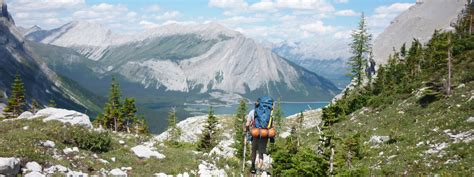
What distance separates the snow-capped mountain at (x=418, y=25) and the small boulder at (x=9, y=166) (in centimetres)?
9824

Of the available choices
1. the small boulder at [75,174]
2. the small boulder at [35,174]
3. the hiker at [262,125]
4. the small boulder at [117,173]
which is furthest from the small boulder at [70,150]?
the hiker at [262,125]

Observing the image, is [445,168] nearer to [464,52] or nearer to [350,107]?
[464,52]

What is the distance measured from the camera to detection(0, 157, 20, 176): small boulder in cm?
1305

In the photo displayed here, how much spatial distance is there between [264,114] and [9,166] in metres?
9.50

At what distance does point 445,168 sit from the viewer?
53.1 ft

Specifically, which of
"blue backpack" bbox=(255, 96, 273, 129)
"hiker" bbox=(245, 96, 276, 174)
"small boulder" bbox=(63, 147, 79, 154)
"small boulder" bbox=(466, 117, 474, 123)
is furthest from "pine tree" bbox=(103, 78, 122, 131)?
"blue backpack" bbox=(255, 96, 273, 129)

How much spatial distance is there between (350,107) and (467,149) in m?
39.3

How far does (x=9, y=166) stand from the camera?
1328cm

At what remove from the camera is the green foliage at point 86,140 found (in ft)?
63.1

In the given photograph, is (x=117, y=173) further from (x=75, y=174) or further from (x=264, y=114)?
(x=264, y=114)

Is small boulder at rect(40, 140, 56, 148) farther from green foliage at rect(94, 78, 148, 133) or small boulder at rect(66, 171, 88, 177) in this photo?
green foliage at rect(94, 78, 148, 133)

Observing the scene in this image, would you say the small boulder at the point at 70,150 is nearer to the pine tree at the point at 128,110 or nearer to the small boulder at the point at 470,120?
the small boulder at the point at 470,120

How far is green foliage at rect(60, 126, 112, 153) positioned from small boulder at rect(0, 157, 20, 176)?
5268 millimetres

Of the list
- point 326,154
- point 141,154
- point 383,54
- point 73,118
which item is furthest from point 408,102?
point 383,54
